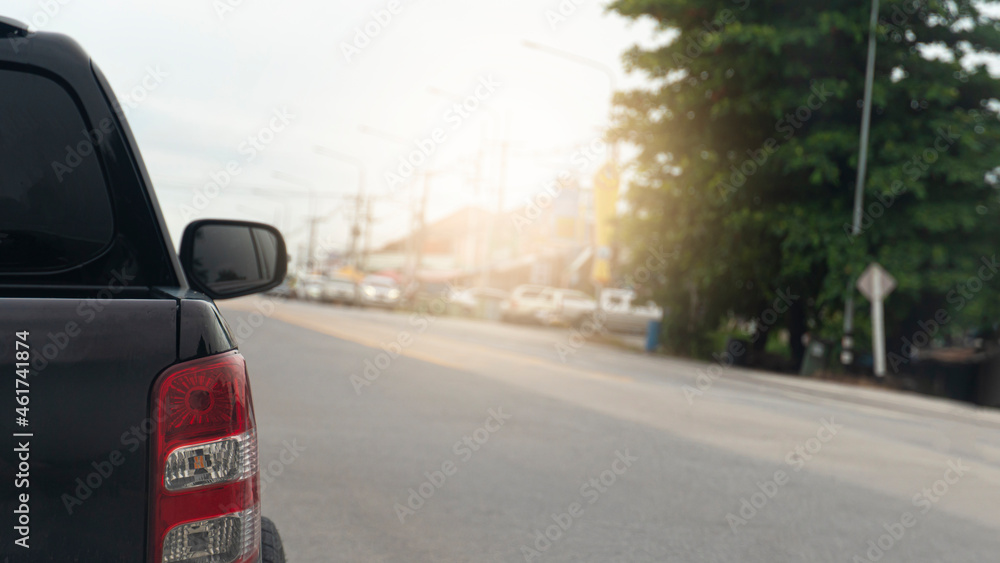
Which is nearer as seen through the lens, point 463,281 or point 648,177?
point 648,177

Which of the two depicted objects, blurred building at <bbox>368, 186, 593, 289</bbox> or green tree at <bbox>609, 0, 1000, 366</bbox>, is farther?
blurred building at <bbox>368, 186, 593, 289</bbox>

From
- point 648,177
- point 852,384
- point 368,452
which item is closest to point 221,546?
point 368,452

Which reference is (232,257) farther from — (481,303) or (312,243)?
(312,243)

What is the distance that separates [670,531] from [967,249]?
17.9 metres

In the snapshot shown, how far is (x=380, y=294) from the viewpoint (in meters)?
43.8

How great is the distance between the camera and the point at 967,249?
20.3 metres

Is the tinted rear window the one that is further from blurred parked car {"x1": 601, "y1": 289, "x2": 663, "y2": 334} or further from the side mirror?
blurred parked car {"x1": 601, "y1": 289, "x2": 663, "y2": 334}

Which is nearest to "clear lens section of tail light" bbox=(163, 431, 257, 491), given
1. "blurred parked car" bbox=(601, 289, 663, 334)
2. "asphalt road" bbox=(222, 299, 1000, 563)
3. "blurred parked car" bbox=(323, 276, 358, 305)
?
"asphalt road" bbox=(222, 299, 1000, 563)

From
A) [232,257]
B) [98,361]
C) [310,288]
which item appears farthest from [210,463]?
[310,288]

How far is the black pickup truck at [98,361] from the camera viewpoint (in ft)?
5.12

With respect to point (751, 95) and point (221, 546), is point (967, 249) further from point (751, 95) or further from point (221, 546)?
point (221, 546)

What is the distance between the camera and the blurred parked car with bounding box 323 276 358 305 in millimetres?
46253

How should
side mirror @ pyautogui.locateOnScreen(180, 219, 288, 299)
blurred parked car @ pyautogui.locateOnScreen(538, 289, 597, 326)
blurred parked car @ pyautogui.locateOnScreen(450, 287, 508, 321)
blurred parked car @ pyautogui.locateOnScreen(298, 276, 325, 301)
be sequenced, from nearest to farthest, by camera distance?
side mirror @ pyautogui.locateOnScreen(180, 219, 288, 299), blurred parked car @ pyautogui.locateOnScreen(538, 289, 597, 326), blurred parked car @ pyautogui.locateOnScreen(450, 287, 508, 321), blurred parked car @ pyautogui.locateOnScreen(298, 276, 325, 301)

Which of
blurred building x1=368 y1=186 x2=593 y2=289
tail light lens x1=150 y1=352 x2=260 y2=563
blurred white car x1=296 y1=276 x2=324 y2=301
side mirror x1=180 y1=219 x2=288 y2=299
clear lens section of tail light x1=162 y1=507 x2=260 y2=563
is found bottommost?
blurred white car x1=296 y1=276 x2=324 y2=301
